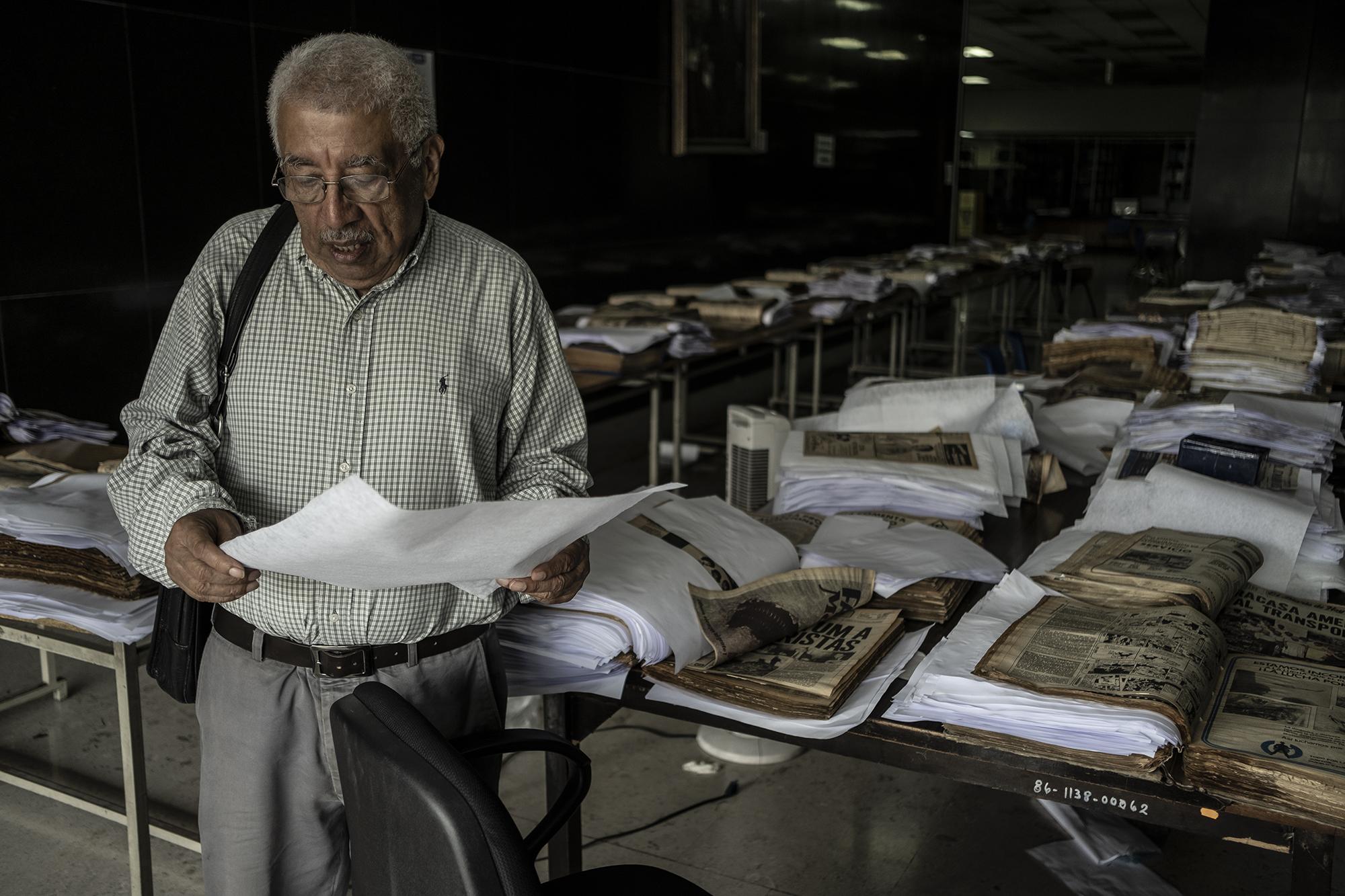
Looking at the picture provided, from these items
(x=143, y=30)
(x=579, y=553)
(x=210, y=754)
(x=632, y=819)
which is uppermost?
(x=143, y=30)

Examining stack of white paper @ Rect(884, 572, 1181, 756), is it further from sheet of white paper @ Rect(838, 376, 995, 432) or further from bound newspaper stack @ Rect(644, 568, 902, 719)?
sheet of white paper @ Rect(838, 376, 995, 432)

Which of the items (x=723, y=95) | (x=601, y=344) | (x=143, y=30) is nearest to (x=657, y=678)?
(x=601, y=344)

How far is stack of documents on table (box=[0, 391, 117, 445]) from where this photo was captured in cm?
238

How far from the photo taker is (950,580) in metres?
1.64

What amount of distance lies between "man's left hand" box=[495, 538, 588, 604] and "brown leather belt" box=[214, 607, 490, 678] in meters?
0.16

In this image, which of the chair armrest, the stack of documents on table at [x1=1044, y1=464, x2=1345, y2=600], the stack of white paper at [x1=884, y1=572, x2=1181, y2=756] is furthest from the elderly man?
the stack of documents on table at [x1=1044, y1=464, x2=1345, y2=600]

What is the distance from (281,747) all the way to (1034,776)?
885 millimetres

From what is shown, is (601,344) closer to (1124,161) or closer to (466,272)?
(466,272)

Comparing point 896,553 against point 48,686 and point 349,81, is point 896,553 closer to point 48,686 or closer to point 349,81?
point 349,81

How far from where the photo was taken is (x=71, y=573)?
5.65 feet

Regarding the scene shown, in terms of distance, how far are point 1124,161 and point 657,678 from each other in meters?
24.2

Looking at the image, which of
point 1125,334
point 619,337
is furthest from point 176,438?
point 1125,334

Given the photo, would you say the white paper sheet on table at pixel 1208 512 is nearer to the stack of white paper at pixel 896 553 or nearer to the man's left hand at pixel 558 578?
the stack of white paper at pixel 896 553

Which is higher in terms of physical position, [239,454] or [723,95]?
[723,95]
